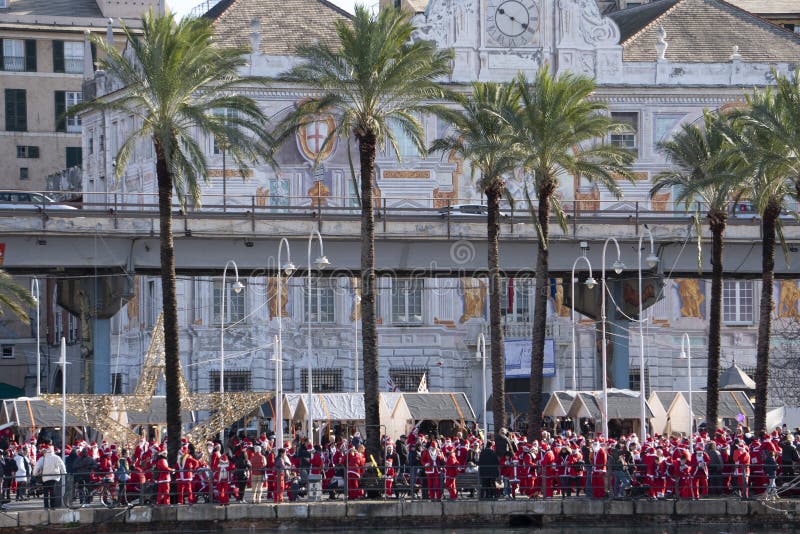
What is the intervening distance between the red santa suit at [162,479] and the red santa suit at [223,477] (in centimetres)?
120

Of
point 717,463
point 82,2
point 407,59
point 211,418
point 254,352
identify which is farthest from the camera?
point 82,2

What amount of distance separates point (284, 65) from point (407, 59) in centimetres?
3336

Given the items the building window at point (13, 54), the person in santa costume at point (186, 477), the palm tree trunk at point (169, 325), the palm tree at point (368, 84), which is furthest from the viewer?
the building window at point (13, 54)

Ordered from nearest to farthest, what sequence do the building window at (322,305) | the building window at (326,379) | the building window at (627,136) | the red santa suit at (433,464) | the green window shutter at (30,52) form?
the red santa suit at (433,464), the building window at (326,379), the building window at (322,305), the building window at (627,136), the green window shutter at (30,52)

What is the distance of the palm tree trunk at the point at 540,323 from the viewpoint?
174ft

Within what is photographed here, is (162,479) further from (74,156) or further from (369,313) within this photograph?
(74,156)

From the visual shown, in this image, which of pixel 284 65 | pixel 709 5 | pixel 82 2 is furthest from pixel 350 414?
pixel 82 2

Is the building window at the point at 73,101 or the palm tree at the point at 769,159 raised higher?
the building window at the point at 73,101

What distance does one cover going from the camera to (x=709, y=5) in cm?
9319

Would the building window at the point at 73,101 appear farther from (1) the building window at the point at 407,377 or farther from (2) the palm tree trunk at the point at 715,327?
(2) the palm tree trunk at the point at 715,327

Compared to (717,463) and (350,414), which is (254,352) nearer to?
(350,414)

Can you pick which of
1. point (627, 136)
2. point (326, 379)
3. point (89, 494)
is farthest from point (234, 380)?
point (89, 494)

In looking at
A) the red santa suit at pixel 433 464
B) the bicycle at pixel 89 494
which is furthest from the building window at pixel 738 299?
the bicycle at pixel 89 494

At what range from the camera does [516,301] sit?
85000 mm
